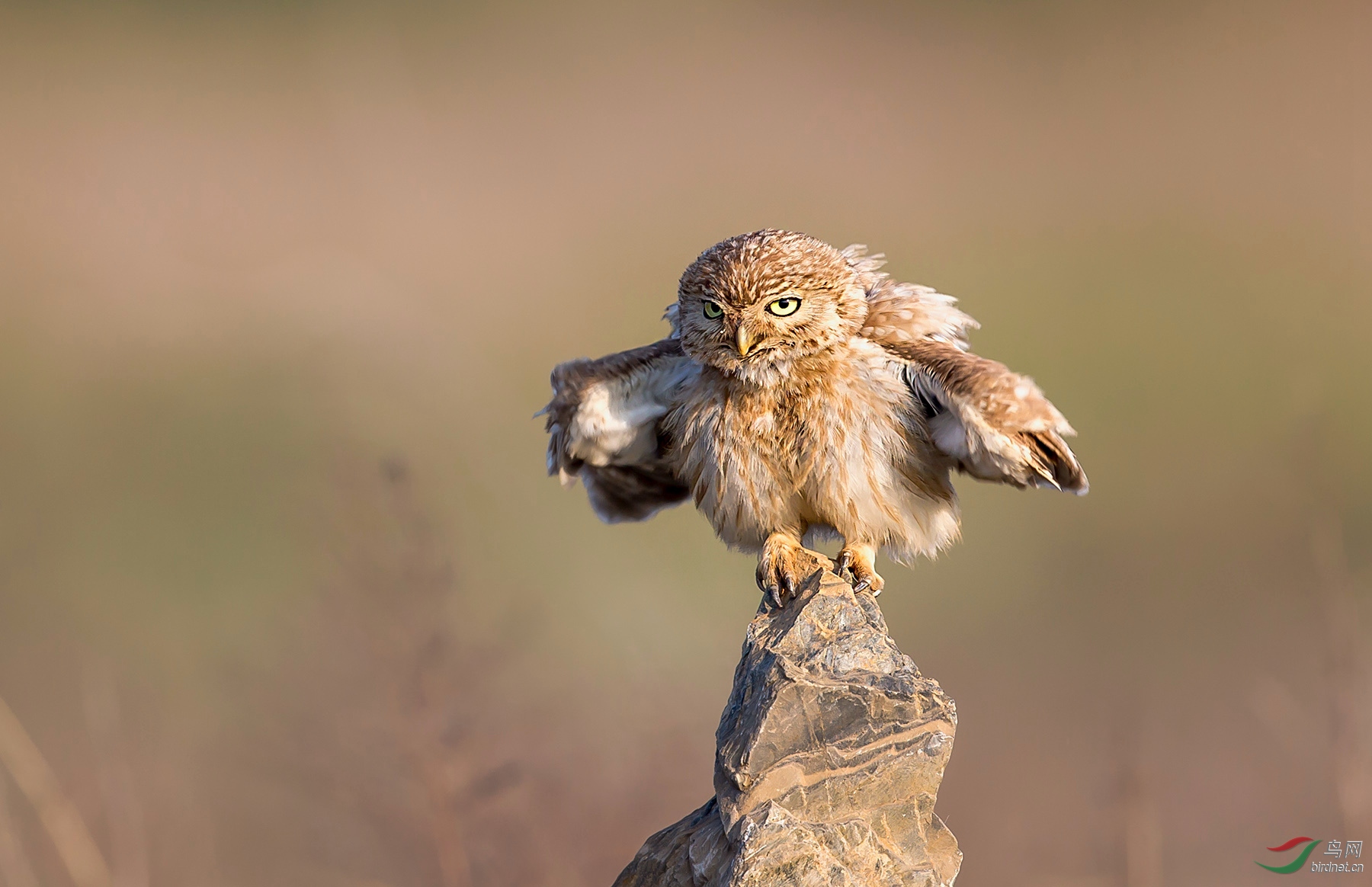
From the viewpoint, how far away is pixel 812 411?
2844mm

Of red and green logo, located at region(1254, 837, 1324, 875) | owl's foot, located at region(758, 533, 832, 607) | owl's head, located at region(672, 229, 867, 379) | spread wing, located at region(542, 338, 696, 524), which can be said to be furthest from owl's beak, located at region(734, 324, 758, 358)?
red and green logo, located at region(1254, 837, 1324, 875)

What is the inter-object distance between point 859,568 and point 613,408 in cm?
83

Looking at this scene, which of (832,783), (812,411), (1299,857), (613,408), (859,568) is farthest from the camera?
(1299,857)

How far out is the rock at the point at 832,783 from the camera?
2.11 meters

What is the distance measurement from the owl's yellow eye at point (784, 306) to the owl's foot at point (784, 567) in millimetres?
644

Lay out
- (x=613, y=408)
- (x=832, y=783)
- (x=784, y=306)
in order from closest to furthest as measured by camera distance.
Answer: (x=832, y=783), (x=784, y=306), (x=613, y=408)

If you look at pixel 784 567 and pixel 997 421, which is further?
pixel 784 567

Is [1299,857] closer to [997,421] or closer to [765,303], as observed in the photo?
[997,421]

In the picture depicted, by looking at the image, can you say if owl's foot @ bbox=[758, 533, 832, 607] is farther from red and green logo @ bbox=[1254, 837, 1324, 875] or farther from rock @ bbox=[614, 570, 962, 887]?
red and green logo @ bbox=[1254, 837, 1324, 875]

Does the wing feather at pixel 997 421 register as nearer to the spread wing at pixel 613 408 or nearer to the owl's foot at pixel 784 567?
the owl's foot at pixel 784 567

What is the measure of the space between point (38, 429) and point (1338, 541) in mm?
7919

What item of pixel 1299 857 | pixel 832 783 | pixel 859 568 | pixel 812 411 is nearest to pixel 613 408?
pixel 812 411

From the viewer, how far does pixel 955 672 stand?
7.14 m

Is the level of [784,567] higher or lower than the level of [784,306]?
lower
